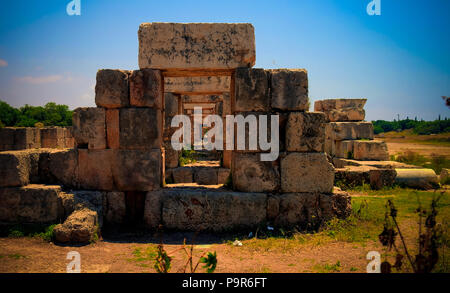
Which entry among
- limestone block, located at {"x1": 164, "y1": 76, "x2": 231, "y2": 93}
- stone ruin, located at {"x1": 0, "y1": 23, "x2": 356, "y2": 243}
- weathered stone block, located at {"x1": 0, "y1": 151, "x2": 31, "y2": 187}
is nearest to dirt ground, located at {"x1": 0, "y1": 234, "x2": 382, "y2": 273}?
stone ruin, located at {"x1": 0, "y1": 23, "x2": 356, "y2": 243}

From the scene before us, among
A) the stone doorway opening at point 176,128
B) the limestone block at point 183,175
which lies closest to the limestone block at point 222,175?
the stone doorway opening at point 176,128

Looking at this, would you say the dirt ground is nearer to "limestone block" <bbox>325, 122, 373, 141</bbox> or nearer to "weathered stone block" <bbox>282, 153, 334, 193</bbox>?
"weathered stone block" <bbox>282, 153, 334, 193</bbox>

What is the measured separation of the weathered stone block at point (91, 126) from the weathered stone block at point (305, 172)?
326cm

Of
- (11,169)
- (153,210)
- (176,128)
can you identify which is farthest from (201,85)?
(11,169)

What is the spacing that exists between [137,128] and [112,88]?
83cm

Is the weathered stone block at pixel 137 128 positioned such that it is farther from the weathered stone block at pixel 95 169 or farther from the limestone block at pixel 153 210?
the limestone block at pixel 153 210

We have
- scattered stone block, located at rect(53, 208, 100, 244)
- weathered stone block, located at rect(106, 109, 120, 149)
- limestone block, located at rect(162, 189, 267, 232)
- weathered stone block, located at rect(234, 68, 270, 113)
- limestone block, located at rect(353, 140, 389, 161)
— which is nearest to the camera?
scattered stone block, located at rect(53, 208, 100, 244)

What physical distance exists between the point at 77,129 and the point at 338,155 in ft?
31.2

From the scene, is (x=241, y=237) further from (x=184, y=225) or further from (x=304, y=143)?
(x=304, y=143)

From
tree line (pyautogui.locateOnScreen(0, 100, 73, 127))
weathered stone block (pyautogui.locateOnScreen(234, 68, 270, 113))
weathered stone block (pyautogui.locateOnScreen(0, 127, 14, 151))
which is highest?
tree line (pyautogui.locateOnScreen(0, 100, 73, 127))

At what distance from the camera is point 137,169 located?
537 cm

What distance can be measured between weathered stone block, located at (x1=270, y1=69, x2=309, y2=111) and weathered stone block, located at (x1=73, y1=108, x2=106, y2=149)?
3.08 m

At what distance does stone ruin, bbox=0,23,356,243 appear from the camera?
17.2 ft
